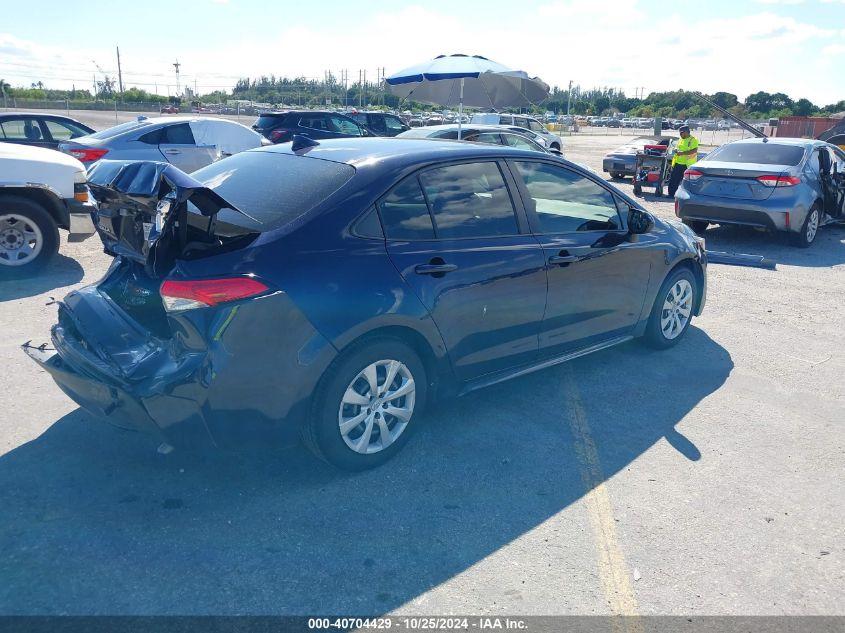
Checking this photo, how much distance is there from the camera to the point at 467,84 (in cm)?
1432

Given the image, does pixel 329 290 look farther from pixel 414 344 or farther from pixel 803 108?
pixel 803 108

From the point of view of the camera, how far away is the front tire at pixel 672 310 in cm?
562

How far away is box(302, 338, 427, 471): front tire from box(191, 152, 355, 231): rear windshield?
78cm

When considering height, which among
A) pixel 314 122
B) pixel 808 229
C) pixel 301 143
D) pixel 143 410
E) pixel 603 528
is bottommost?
pixel 603 528

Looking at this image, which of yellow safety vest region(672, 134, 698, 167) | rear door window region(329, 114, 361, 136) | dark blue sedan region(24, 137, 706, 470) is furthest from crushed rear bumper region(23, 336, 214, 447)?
rear door window region(329, 114, 361, 136)

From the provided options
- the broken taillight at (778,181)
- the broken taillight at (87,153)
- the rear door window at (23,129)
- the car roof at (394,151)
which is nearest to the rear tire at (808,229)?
the broken taillight at (778,181)

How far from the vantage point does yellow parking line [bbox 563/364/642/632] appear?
9.43ft

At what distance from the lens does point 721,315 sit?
7105 mm

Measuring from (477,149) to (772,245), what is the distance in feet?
28.4

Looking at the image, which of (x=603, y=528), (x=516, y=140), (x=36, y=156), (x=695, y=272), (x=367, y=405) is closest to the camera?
(x=603, y=528)

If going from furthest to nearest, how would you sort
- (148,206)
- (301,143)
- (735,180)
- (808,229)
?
1. (808,229)
2. (735,180)
3. (301,143)
4. (148,206)

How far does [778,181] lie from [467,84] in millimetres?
6435

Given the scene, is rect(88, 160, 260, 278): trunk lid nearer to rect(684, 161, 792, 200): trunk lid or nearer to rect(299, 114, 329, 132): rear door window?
rect(684, 161, 792, 200): trunk lid

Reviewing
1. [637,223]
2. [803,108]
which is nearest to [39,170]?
[637,223]
